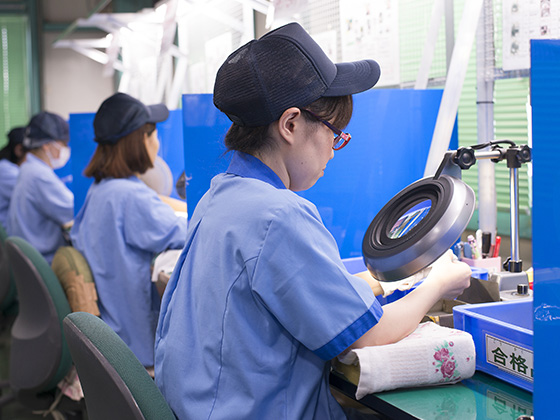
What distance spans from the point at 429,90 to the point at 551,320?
121cm

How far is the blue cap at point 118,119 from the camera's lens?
2430 mm

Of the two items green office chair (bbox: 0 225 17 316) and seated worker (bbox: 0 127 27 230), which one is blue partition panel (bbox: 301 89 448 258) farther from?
seated worker (bbox: 0 127 27 230)

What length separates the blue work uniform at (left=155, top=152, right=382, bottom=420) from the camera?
3.33 ft

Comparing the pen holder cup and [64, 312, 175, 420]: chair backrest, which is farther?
the pen holder cup

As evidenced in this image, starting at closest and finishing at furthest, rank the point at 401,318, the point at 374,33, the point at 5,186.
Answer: the point at 401,318
the point at 374,33
the point at 5,186

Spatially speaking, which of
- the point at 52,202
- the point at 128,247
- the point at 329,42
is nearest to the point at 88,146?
the point at 52,202

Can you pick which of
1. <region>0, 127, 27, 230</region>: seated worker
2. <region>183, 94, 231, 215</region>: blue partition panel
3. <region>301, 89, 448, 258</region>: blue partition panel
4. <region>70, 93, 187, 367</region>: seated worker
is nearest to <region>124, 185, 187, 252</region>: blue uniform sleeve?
<region>70, 93, 187, 367</region>: seated worker

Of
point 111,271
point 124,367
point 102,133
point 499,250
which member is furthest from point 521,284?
point 102,133

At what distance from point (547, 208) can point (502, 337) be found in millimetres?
387

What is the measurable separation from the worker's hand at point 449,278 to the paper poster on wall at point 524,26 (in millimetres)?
607

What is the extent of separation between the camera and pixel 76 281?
2137mm

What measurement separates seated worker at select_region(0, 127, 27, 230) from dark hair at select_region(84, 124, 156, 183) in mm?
1714

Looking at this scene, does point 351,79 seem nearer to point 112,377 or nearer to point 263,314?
point 263,314

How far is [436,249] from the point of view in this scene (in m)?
1.04
